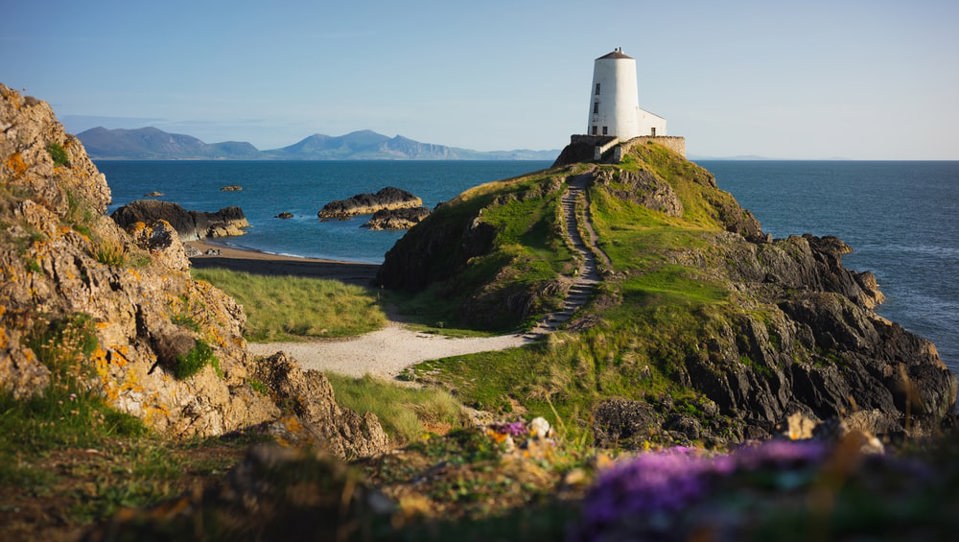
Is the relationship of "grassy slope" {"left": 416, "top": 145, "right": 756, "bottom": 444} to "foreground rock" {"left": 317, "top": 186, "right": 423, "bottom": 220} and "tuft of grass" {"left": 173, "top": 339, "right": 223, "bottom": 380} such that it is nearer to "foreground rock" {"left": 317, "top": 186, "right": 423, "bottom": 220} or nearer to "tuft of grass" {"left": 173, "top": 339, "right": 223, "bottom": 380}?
"tuft of grass" {"left": 173, "top": 339, "right": 223, "bottom": 380}

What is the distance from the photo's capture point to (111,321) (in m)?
13.8

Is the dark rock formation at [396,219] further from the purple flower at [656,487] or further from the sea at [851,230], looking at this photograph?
the purple flower at [656,487]

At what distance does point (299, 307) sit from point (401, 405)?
20394mm

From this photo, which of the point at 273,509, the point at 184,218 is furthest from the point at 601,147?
the point at 273,509

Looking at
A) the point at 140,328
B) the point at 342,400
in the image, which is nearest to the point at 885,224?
the point at 342,400

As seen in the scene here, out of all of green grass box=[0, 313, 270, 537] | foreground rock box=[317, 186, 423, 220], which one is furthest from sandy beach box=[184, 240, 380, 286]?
→ green grass box=[0, 313, 270, 537]

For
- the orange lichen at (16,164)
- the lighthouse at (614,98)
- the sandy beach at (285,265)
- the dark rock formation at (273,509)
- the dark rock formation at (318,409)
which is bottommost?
the sandy beach at (285,265)

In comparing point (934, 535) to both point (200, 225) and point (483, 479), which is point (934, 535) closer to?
point (483, 479)

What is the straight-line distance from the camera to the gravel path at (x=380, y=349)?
2897 centimetres

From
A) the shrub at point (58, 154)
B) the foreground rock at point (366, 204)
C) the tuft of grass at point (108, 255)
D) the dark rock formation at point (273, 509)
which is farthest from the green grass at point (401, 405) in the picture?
the foreground rock at point (366, 204)

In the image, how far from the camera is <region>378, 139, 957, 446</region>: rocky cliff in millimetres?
29234

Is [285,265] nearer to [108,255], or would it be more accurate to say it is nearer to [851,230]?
[108,255]

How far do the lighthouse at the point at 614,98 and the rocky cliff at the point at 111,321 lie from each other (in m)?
58.2

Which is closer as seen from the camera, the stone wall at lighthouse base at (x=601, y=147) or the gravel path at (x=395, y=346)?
the gravel path at (x=395, y=346)
